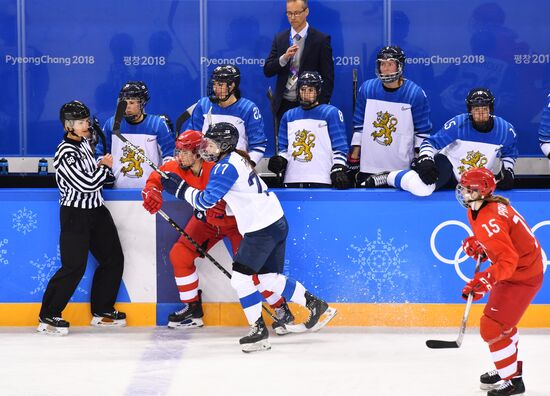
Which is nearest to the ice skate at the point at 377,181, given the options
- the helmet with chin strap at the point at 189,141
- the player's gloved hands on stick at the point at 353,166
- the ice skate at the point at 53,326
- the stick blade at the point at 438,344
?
the player's gloved hands on stick at the point at 353,166

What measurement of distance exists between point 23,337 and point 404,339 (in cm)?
229

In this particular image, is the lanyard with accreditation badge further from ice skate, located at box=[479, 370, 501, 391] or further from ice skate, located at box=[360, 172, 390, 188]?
ice skate, located at box=[479, 370, 501, 391]

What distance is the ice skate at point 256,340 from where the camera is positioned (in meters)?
5.69

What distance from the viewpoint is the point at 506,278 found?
15.4 ft

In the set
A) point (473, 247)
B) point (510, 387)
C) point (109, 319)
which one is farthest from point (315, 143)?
point (510, 387)

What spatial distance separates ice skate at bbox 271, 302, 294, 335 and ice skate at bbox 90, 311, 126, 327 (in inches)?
37.6

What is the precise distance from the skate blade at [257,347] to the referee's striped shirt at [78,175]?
52.6 inches

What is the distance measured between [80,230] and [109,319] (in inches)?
23.2

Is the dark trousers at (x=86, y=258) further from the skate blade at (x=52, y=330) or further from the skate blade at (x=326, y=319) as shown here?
the skate blade at (x=326, y=319)

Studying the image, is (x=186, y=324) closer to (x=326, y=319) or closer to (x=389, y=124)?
(x=326, y=319)

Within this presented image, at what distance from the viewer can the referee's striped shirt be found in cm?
608

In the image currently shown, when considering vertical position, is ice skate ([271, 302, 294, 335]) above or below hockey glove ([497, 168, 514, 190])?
below

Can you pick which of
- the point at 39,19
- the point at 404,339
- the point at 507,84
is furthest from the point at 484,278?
the point at 39,19

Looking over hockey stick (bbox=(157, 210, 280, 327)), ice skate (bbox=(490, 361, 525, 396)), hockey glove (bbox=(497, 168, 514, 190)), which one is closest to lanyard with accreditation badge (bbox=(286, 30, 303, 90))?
hockey stick (bbox=(157, 210, 280, 327))
